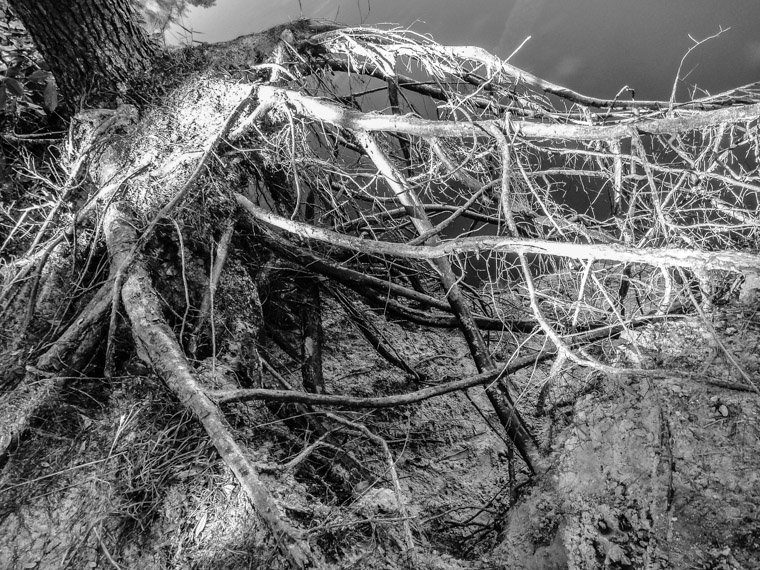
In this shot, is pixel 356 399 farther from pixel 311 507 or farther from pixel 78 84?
pixel 78 84

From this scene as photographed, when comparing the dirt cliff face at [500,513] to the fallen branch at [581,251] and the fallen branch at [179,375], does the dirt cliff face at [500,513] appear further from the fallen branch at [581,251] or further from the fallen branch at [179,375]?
the fallen branch at [581,251]

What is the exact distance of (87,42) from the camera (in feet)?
6.89

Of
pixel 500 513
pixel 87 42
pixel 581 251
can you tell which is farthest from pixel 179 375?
pixel 87 42

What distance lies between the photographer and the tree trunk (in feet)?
6.54

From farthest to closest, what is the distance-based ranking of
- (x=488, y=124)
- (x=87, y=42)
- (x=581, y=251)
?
(x=87, y=42), (x=488, y=124), (x=581, y=251)

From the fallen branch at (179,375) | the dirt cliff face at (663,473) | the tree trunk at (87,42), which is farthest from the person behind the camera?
the tree trunk at (87,42)

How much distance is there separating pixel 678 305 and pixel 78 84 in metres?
2.68

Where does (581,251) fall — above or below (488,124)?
below

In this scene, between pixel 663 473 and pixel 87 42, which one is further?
pixel 87 42

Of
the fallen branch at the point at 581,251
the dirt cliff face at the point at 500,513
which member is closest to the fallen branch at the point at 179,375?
the dirt cliff face at the point at 500,513

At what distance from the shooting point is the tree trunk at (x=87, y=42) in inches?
78.5

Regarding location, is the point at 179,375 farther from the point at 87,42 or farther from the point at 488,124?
the point at 87,42

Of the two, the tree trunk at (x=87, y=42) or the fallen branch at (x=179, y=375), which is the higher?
the tree trunk at (x=87, y=42)

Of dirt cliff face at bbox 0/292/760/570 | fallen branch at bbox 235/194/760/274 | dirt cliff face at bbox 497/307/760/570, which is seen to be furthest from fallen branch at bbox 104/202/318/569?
dirt cliff face at bbox 497/307/760/570
